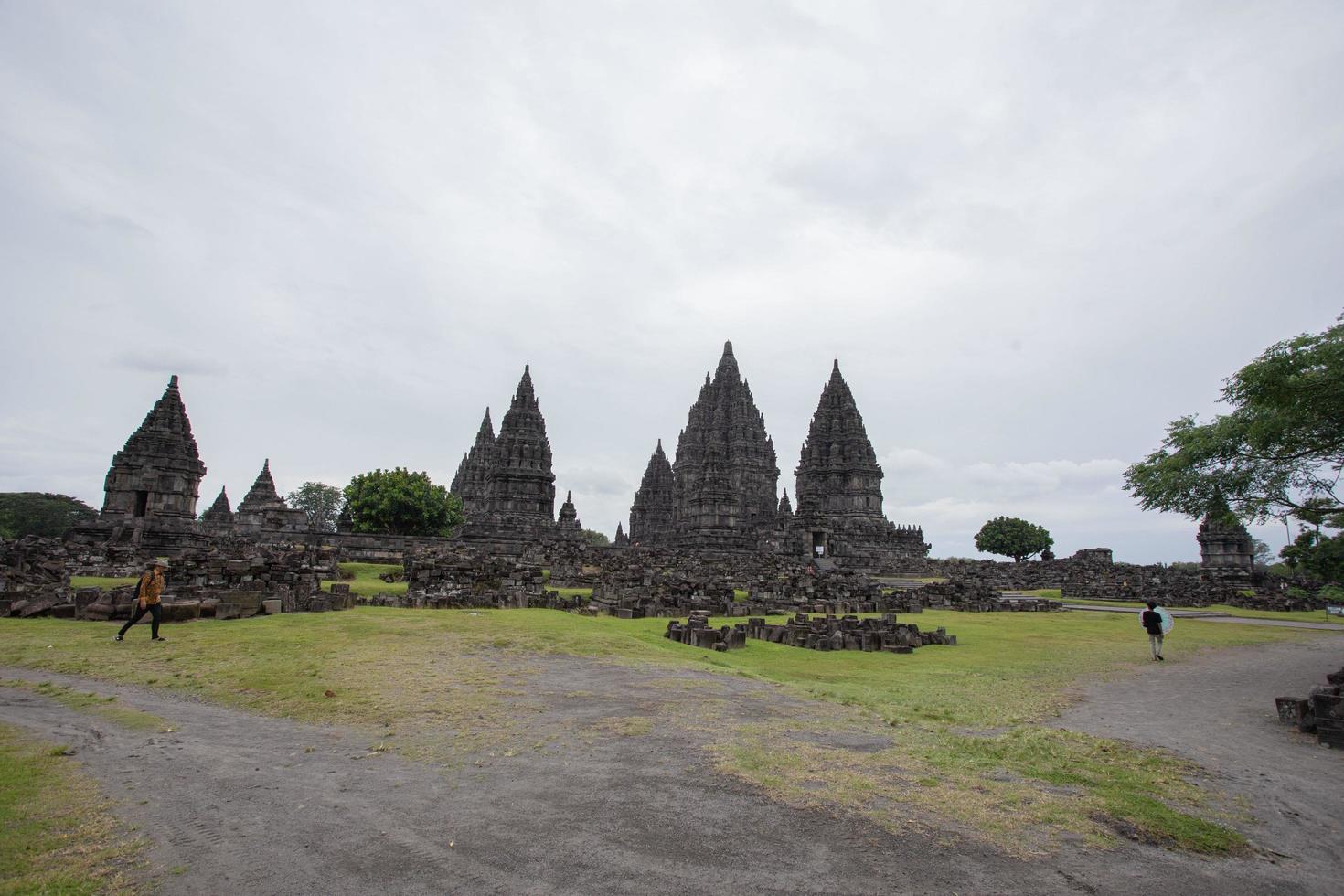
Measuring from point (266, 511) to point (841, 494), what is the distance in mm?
44366

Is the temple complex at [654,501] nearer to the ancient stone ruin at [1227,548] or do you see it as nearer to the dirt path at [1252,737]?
the ancient stone ruin at [1227,548]

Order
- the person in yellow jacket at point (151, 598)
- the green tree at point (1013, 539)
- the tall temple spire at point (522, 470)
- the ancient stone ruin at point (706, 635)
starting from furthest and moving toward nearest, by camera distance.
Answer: the green tree at point (1013, 539) → the tall temple spire at point (522, 470) → the ancient stone ruin at point (706, 635) → the person in yellow jacket at point (151, 598)

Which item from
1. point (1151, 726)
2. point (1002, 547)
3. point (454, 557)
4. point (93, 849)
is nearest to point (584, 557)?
point (454, 557)

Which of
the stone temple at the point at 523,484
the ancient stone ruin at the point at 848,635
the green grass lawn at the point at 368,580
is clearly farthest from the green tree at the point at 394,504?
the ancient stone ruin at the point at 848,635

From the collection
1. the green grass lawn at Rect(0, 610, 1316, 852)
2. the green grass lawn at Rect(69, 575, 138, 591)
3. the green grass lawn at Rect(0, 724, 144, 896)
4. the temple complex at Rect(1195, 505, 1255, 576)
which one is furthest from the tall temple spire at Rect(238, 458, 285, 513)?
the temple complex at Rect(1195, 505, 1255, 576)

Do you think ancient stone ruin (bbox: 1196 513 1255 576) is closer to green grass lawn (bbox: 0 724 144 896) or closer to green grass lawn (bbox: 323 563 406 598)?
green grass lawn (bbox: 323 563 406 598)

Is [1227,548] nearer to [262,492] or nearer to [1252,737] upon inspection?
[1252,737]

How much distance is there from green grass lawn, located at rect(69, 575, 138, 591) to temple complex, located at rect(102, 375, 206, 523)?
29.4 ft

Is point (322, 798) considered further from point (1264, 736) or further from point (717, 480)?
point (717, 480)

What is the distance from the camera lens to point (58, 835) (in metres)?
4.17

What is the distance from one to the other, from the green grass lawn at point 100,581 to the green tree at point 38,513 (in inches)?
1315

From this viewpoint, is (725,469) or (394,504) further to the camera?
(725,469)

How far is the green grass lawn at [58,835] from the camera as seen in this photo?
12.0 feet

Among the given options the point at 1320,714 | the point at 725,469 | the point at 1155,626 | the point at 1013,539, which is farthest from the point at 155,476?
the point at 1013,539
